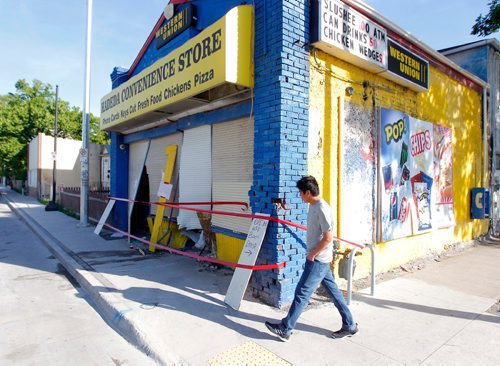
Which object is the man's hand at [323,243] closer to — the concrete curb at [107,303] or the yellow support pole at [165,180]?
the concrete curb at [107,303]

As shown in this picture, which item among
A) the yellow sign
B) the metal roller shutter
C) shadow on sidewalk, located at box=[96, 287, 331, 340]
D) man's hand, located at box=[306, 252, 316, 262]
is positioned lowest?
shadow on sidewalk, located at box=[96, 287, 331, 340]

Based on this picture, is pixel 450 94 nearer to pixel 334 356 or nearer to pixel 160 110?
pixel 160 110

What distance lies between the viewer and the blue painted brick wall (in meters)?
4.50

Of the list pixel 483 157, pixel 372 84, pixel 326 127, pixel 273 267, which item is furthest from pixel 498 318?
pixel 483 157

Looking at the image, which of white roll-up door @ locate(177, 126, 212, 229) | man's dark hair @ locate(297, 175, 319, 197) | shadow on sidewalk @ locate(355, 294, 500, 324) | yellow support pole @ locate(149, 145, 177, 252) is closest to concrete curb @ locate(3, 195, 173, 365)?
yellow support pole @ locate(149, 145, 177, 252)

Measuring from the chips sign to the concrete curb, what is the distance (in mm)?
4510

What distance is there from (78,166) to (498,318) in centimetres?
3053

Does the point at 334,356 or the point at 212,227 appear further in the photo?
the point at 212,227

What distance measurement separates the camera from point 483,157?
10.2 metres

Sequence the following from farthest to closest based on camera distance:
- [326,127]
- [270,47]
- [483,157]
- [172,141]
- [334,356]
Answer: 1. [483,157]
2. [172,141]
3. [326,127]
4. [270,47]
5. [334,356]

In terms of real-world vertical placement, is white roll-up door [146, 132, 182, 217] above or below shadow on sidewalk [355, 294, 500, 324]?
above

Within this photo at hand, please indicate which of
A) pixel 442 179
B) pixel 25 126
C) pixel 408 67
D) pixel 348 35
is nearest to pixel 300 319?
pixel 348 35

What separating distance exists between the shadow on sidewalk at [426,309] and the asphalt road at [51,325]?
10.4ft

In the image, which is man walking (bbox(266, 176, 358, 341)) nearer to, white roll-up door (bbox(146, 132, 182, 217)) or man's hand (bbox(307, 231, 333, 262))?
man's hand (bbox(307, 231, 333, 262))
